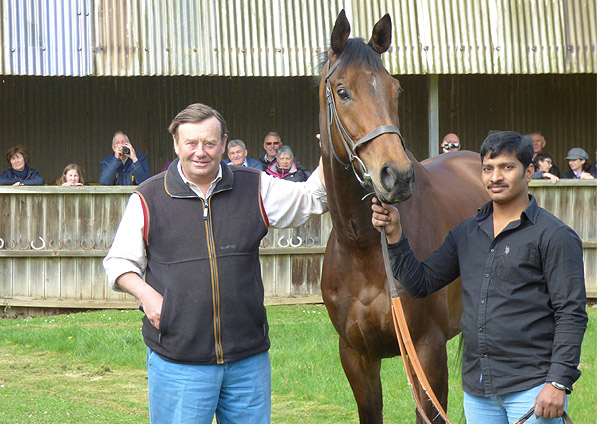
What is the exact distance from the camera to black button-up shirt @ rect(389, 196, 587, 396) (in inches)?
109

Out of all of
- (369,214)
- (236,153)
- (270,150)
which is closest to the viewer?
(369,214)

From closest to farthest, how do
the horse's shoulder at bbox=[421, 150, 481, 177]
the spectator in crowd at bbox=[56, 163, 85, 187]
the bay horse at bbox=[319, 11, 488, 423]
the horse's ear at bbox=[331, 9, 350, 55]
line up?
the bay horse at bbox=[319, 11, 488, 423]
the horse's ear at bbox=[331, 9, 350, 55]
the horse's shoulder at bbox=[421, 150, 481, 177]
the spectator in crowd at bbox=[56, 163, 85, 187]

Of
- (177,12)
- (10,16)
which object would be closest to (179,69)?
(177,12)

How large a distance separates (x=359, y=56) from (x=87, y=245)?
302 inches

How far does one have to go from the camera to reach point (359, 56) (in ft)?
11.6

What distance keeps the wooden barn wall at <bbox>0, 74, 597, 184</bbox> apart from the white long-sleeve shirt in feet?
33.0

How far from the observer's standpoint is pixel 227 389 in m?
3.24

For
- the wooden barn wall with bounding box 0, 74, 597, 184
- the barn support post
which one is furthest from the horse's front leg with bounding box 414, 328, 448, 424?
the wooden barn wall with bounding box 0, 74, 597, 184

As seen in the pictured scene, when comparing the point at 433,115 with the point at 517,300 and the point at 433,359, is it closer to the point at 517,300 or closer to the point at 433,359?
the point at 433,359

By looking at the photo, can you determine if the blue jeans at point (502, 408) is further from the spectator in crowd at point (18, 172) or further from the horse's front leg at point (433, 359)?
the spectator in crowd at point (18, 172)

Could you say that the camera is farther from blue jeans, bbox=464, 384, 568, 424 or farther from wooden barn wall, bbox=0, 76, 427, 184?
blue jeans, bbox=464, 384, 568, 424

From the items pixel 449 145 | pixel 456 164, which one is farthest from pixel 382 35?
pixel 449 145

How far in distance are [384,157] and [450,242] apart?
45 centimetres

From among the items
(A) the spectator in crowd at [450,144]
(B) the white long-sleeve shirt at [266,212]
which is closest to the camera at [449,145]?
(A) the spectator in crowd at [450,144]
